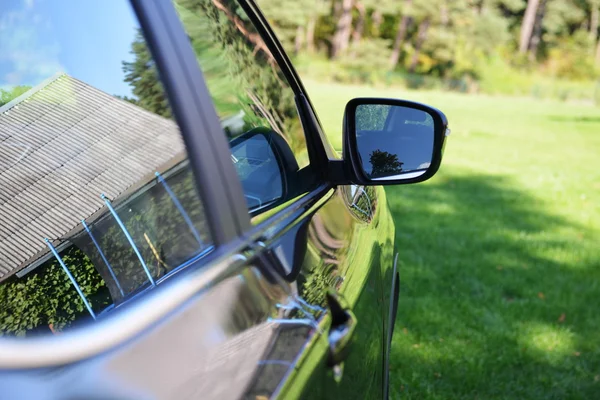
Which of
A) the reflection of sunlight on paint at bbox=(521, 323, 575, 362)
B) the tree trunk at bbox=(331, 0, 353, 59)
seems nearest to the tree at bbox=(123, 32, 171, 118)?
the reflection of sunlight on paint at bbox=(521, 323, 575, 362)

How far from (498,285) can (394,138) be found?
3267 mm

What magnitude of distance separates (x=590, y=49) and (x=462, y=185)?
48124 millimetres

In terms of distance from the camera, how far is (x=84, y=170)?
3.80 ft

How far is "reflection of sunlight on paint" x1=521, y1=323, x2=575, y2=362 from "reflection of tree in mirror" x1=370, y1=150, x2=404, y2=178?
2404 mm

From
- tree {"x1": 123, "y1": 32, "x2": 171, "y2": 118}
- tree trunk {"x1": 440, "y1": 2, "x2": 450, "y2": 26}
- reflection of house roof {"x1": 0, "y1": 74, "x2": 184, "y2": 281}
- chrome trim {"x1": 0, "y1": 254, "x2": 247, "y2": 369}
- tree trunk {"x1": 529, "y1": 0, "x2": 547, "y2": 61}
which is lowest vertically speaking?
tree trunk {"x1": 529, "y1": 0, "x2": 547, "y2": 61}

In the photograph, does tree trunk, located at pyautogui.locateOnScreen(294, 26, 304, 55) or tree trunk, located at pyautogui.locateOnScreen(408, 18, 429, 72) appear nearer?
tree trunk, located at pyautogui.locateOnScreen(294, 26, 304, 55)

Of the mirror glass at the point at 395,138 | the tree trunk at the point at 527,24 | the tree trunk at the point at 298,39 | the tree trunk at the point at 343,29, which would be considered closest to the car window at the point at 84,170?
the mirror glass at the point at 395,138

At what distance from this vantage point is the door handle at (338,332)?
136 cm

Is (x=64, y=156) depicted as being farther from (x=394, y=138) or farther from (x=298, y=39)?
(x=298, y=39)

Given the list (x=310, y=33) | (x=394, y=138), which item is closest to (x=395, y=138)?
(x=394, y=138)

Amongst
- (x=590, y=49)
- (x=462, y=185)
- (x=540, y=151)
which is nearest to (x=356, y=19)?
(x=590, y=49)

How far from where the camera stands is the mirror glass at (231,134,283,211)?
55.9 inches

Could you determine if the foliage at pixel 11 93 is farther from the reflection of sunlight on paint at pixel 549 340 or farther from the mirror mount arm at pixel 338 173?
the reflection of sunlight on paint at pixel 549 340

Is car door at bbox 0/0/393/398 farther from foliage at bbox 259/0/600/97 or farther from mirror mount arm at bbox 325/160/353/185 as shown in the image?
foliage at bbox 259/0/600/97
